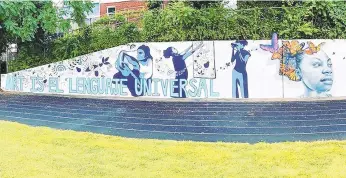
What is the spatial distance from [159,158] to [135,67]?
21.5 feet

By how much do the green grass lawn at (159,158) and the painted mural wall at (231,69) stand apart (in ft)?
Answer: 16.3

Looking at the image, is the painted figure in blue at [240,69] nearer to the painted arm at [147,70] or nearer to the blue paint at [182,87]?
the blue paint at [182,87]

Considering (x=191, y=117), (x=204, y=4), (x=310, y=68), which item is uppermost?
(x=204, y=4)

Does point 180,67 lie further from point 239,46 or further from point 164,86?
point 239,46

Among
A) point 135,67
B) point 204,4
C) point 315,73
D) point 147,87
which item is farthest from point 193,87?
point 315,73

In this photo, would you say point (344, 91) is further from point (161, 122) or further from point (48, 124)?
point (48, 124)

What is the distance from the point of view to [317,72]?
1048cm

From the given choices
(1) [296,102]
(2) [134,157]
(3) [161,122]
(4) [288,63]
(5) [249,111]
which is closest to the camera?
(2) [134,157]

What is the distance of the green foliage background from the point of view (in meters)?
10.8

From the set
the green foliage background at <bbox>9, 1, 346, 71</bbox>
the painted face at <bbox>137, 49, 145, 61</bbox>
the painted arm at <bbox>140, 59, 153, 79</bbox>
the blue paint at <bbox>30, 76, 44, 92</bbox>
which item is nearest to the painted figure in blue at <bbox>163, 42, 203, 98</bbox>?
the green foliage background at <bbox>9, 1, 346, 71</bbox>

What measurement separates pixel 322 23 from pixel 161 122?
5.98 m

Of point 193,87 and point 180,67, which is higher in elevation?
point 180,67

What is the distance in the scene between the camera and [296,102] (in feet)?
31.9

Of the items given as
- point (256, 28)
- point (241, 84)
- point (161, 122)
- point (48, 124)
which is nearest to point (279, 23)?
point (256, 28)
